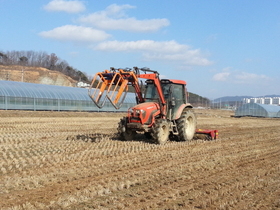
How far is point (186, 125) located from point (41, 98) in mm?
27748

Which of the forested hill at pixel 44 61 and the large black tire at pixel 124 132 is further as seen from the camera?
the forested hill at pixel 44 61

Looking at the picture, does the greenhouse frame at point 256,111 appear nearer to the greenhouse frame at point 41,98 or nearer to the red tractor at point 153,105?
the greenhouse frame at point 41,98

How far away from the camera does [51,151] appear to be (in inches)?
427

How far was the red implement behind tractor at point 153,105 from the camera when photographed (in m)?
12.7

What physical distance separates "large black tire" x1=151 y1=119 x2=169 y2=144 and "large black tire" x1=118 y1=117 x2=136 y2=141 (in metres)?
1.32

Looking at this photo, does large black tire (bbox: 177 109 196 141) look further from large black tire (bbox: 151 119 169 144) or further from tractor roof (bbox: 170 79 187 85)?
tractor roof (bbox: 170 79 187 85)

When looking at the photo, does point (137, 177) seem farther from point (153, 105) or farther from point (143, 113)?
point (153, 105)

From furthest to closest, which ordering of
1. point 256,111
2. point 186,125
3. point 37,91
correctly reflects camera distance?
point 256,111 < point 37,91 < point 186,125

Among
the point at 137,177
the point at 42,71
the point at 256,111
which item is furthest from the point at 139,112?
the point at 42,71

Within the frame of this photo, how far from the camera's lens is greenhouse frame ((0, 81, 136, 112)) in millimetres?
36156

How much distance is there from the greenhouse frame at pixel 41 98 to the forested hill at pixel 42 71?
36600 millimetres

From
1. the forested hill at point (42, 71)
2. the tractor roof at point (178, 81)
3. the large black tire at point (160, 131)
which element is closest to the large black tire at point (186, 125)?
the large black tire at point (160, 131)

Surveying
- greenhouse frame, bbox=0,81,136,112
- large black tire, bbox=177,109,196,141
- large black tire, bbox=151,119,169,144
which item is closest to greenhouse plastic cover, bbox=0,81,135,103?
greenhouse frame, bbox=0,81,136,112

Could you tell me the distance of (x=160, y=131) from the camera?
12.8 meters
